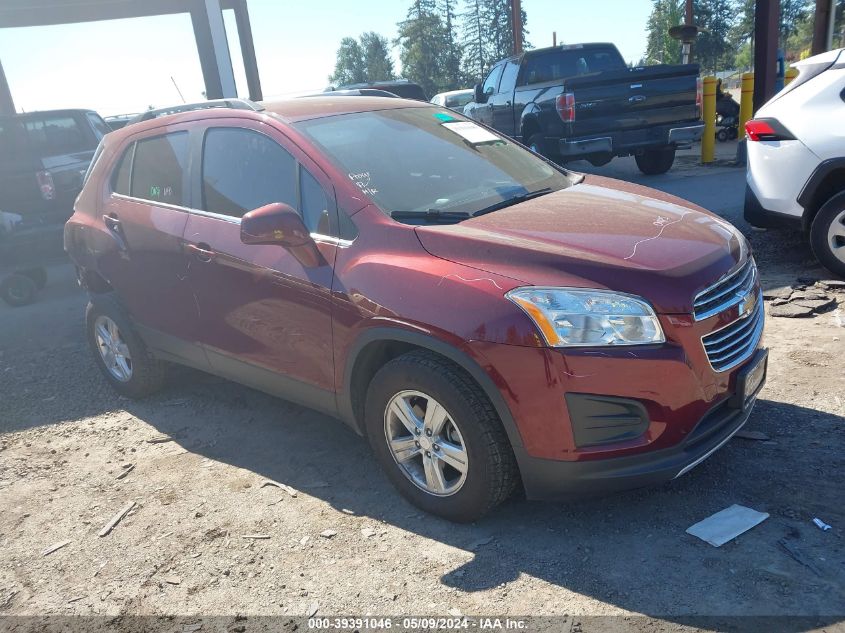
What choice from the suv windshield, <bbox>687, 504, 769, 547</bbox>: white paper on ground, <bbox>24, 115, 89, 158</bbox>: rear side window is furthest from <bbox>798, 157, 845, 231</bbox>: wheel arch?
<bbox>24, 115, 89, 158</bbox>: rear side window

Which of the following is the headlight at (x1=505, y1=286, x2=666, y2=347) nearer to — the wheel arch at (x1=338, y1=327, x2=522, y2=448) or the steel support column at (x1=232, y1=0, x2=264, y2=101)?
the wheel arch at (x1=338, y1=327, x2=522, y2=448)

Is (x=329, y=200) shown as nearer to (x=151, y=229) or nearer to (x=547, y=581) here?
(x=151, y=229)

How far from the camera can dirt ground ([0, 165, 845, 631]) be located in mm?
2693

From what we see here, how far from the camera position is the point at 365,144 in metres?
3.72

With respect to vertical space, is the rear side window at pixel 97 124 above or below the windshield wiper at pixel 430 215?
above

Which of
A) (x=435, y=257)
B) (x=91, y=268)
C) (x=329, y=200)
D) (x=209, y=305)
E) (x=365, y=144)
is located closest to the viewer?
(x=435, y=257)

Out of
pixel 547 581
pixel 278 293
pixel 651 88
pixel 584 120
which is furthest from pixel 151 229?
pixel 651 88

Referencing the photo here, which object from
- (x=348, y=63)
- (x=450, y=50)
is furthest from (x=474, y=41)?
(x=348, y=63)

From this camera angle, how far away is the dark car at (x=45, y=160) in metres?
9.48

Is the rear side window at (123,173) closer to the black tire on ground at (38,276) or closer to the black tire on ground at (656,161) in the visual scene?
the black tire on ground at (38,276)

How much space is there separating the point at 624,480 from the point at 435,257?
1.14 meters

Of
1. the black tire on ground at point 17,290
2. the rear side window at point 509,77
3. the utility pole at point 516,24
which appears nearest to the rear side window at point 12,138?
the black tire on ground at point 17,290

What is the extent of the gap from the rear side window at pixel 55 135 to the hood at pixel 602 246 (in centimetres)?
890

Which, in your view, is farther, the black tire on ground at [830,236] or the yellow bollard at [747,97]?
the yellow bollard at [747,97]
